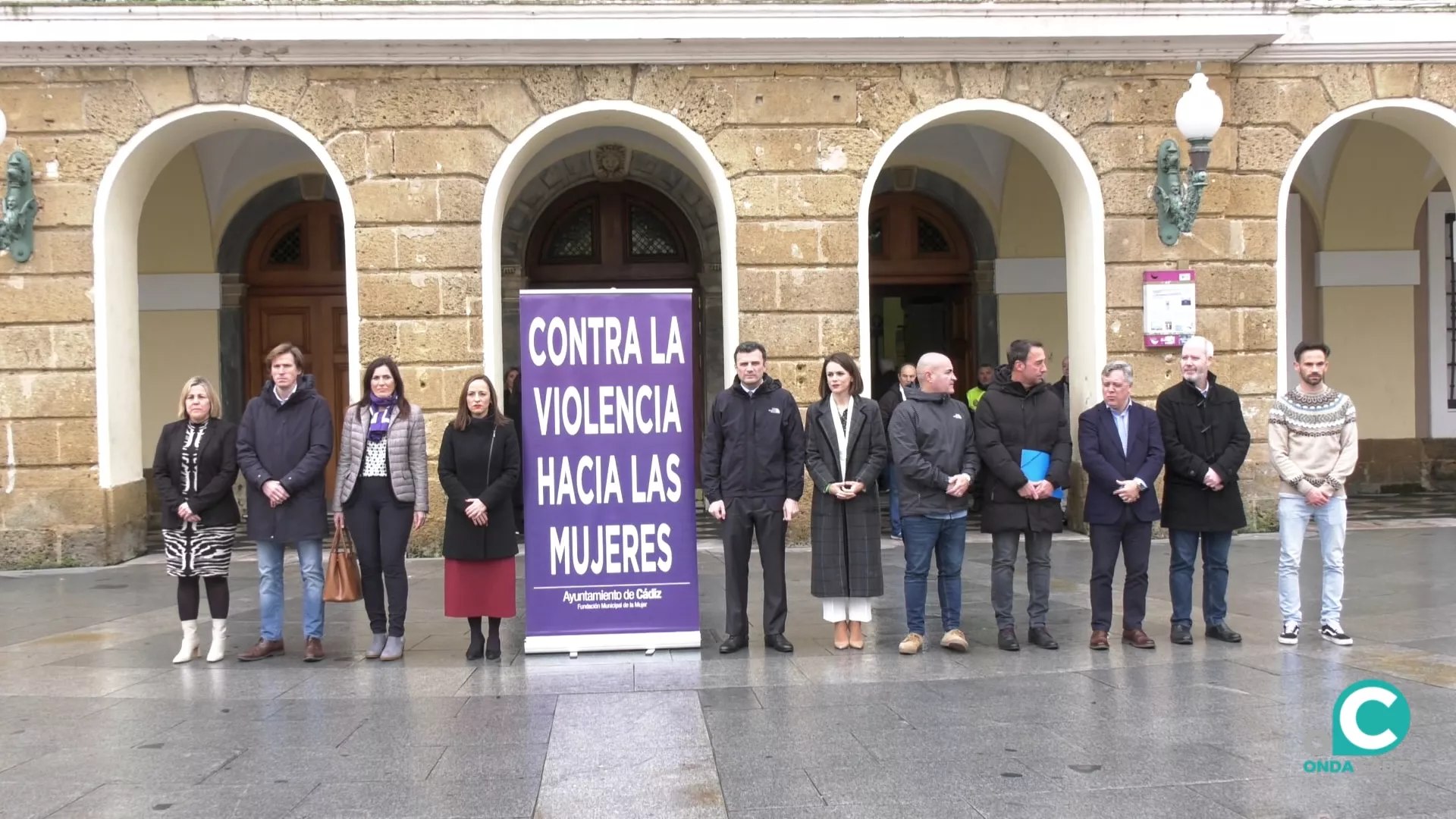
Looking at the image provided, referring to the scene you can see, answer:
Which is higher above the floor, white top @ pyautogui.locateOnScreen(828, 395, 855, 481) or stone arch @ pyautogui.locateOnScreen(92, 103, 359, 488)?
stone arch @ pyautogui.locateOnScreen(92, 103, 359, 488)

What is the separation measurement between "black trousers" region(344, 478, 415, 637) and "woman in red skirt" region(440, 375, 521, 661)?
28 centimetres

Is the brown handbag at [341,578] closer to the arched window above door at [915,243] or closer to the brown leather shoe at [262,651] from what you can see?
the brown leather shoe at [262,651]

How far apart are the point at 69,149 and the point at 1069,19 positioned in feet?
29.3

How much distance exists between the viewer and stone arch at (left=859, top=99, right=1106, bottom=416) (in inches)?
447

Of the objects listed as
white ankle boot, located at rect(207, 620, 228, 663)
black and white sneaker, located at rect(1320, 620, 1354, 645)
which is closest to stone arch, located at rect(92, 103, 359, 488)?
white ankle boot, located at rect(207, 620, 228, 663)

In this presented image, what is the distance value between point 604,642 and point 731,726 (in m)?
1.79

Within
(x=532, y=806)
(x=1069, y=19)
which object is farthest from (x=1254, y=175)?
(x=532, y=806)

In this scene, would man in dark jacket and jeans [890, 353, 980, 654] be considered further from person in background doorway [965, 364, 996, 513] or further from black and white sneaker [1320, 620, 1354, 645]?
person in background doorway [965, 364, 996, 513]

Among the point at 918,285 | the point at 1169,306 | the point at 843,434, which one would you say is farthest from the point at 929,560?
the point at 918,285

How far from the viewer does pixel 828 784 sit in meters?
4.64

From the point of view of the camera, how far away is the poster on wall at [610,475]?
278 inches

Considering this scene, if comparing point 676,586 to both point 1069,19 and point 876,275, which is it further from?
point 876,275

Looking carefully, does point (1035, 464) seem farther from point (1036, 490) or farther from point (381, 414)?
point (381, 414)

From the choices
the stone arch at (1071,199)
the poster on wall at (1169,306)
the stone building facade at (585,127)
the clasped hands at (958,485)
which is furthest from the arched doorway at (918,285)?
the clasped hands at (958,485)
